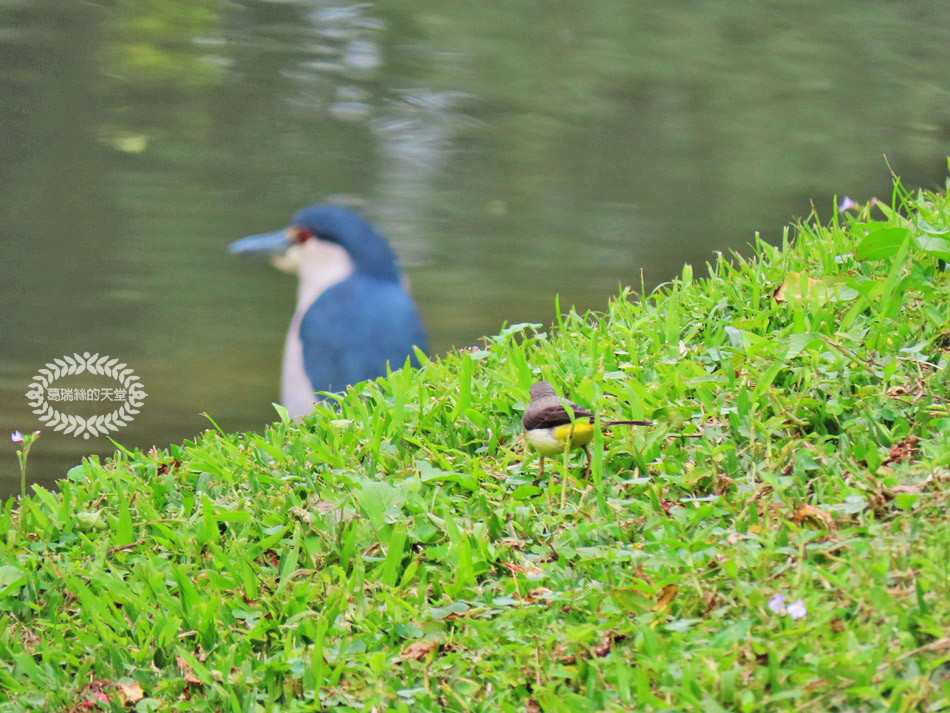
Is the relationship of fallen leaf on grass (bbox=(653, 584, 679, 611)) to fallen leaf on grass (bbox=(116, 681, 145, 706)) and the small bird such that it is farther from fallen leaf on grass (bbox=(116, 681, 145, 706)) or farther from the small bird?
the small bird

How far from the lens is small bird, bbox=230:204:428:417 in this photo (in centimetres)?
396

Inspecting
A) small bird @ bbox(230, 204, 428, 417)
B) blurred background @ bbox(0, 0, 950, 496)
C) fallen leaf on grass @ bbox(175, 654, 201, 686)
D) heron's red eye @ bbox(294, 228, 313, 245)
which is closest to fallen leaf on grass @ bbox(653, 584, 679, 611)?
fallen leaf on grass @ bbox(175, 654, 201, 686)

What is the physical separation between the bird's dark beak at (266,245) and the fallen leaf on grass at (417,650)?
8.85ft

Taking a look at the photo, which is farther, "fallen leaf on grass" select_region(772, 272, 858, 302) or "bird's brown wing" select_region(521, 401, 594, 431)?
"fallen leaf on grass" select_region(772, 272, 858, 302)

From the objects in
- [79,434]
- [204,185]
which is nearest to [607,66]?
[204,185]

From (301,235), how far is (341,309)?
1.55 feet

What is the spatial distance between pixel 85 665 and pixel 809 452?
1.65 metres

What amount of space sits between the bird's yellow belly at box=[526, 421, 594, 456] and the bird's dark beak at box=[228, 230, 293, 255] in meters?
2.38

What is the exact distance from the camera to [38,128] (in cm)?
550

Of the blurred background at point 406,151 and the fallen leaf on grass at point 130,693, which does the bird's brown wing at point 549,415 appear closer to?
the fallen leaf on grass at point 130,693

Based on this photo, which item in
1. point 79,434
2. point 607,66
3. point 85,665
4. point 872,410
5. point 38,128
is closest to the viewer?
point 85,665

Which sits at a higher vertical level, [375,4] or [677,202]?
[375,4]

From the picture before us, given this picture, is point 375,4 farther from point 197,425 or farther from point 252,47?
point 197,425

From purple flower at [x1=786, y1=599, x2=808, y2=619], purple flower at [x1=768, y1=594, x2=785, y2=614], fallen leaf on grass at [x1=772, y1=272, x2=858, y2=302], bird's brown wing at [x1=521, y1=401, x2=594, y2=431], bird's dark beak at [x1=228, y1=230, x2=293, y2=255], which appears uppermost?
fallen leaf on grass at [x1=772, y1=272, x2=858, y2=302]
